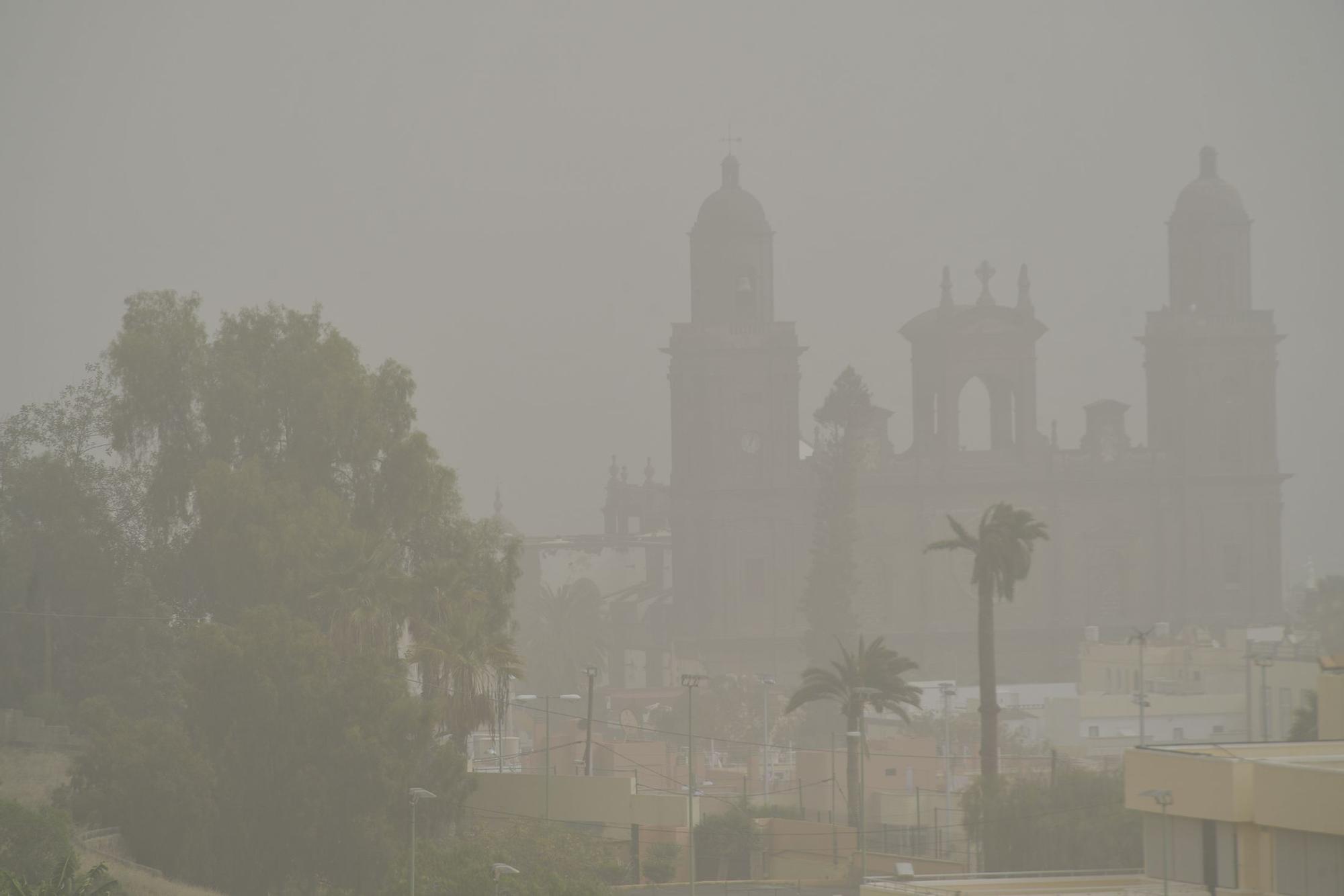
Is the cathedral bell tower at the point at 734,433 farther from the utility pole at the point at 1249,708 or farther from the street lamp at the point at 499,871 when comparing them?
the street lamp at the point at 499,871

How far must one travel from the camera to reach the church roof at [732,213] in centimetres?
9619

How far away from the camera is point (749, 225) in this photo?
3789 inches

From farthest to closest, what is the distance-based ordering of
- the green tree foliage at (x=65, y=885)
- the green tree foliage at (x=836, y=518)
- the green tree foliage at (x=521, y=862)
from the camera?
the green tree foliage at (x=836, y=518) < the green tree foliage at (x=521, y=862) < the green tree foliage at (x=65, y=885)

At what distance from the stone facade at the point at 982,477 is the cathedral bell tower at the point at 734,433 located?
0.28 ft

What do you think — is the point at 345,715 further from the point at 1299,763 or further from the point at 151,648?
the point at 1299,763

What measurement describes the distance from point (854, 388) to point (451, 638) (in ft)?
176

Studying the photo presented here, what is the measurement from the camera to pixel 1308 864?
78.6ft

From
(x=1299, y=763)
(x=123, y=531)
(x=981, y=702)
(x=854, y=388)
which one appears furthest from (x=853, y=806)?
(x=854, y=388)

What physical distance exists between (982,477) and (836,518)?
36.3ft

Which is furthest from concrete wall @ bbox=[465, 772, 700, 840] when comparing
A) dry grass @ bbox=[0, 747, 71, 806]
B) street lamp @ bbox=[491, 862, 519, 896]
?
street lamp @ bbox=[491, 862, 519, 896]

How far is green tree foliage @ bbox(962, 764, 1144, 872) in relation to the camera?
41.1m

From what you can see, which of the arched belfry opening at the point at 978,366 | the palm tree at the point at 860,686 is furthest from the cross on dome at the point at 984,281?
the palm tree at the point at 860,686

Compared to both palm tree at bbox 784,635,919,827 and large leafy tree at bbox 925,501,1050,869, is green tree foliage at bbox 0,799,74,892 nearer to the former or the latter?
large leafy tree at bbox 925,501,1050,869

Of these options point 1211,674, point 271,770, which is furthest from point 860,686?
point 1211,674
